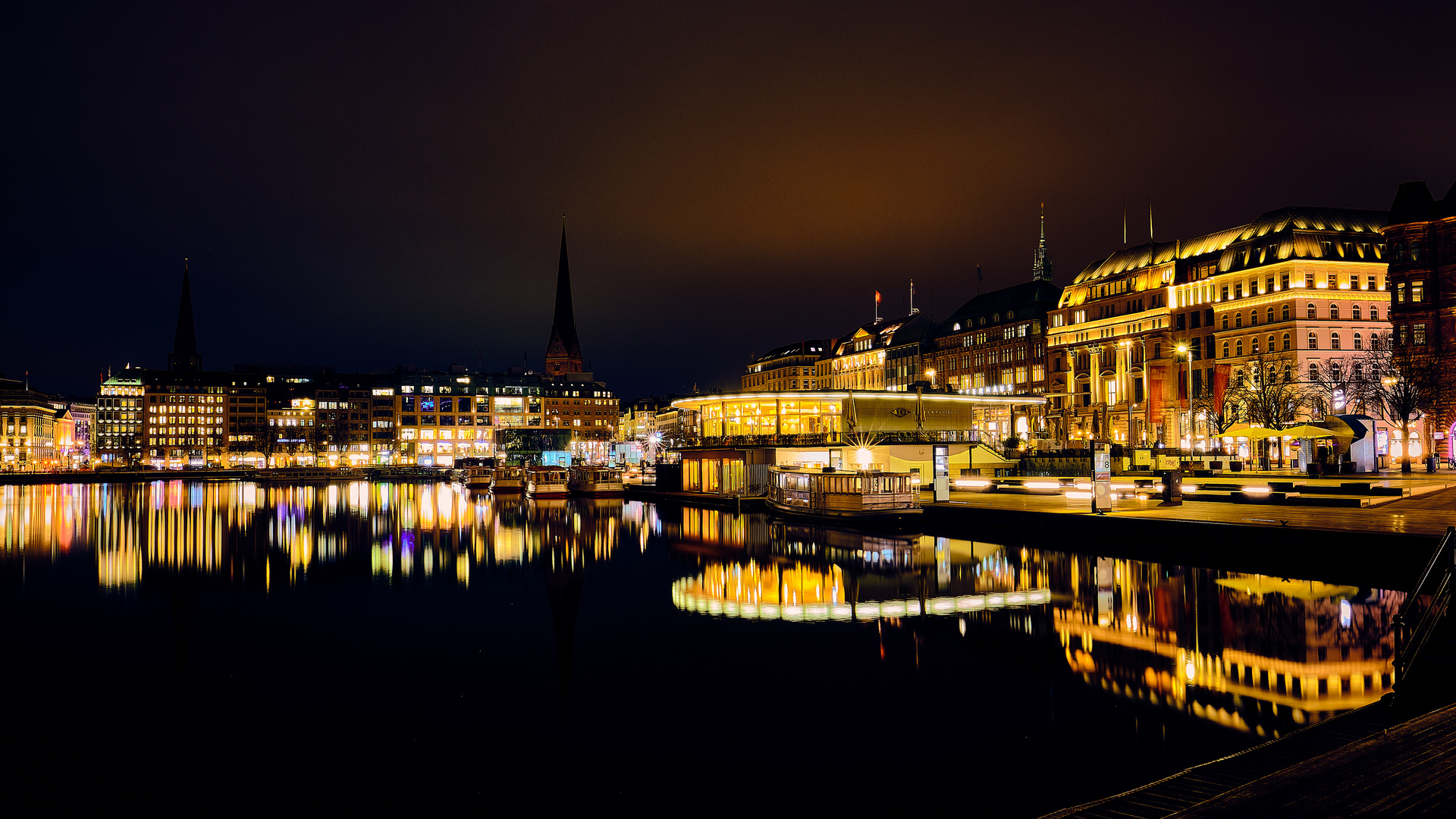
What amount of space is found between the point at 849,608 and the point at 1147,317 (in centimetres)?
9171

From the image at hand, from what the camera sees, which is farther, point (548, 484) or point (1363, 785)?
point (548, 484)

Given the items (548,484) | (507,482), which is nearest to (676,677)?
(548,484)

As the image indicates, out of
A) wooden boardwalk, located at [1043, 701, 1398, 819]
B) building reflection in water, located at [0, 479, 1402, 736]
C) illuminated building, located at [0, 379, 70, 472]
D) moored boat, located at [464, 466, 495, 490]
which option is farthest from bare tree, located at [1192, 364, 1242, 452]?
illuminated building, located at [0, 379, 70, 472]

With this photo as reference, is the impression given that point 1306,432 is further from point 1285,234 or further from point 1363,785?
point 1285,234

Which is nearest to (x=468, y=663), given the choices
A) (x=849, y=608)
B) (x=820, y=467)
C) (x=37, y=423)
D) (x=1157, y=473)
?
(x=849, y=608)

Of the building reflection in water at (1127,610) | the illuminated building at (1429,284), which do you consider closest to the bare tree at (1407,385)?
the illuminated building at (1429,284)

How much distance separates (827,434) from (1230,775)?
2301 inches

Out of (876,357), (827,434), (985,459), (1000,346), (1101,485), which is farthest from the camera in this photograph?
(876,357)

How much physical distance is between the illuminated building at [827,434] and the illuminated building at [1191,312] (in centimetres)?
1908

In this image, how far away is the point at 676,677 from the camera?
1980 cm

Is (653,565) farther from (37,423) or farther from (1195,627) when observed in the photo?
(37,423)

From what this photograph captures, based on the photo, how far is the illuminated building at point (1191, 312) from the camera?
295 feet

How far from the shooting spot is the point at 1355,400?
73.1m

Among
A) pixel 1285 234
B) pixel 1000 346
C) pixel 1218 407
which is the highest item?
pixel 1285 234
